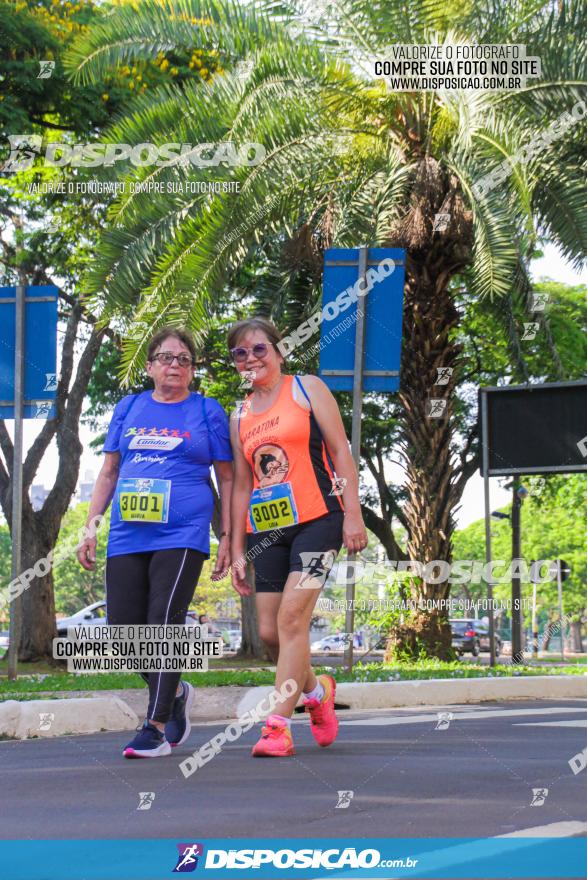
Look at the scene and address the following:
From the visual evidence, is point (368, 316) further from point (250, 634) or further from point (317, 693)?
point (250, 634)

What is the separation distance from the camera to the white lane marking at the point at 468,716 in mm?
8094

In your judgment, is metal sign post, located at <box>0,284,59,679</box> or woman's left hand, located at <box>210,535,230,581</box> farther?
metal sign post, located at <box>0,284,59,679</box>

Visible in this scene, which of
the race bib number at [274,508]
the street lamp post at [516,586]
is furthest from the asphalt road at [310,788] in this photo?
the street lamp post at [516,586]

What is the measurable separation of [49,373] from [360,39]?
6197 mm

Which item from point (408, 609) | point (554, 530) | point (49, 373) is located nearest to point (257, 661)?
point (408, 609)

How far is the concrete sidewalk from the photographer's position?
24.9ft

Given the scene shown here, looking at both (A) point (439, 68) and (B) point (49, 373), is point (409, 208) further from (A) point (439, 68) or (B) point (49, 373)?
(B) point (49, 373)

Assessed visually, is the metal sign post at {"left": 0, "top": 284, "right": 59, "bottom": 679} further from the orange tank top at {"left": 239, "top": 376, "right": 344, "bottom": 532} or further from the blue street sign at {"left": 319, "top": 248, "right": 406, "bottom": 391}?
the orange tank top at {"left": 239, "top": 376, "right": 344, "bottom": 532}

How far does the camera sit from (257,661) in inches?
1041

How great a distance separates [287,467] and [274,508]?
7.6 inches

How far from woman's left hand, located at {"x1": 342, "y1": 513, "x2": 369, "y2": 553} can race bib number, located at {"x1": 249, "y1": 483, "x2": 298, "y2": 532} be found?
24 cm

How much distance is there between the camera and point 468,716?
8.74 metres

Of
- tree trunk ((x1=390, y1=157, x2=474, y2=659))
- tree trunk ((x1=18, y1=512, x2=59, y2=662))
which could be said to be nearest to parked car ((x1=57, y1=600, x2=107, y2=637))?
tree trunk ((x1=18, y1=512, x2=59, y2=662))

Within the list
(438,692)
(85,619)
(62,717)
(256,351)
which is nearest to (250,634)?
→ (85,619)
